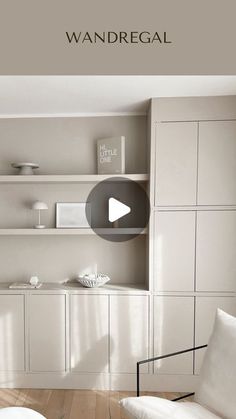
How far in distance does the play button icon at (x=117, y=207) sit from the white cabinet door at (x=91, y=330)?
60 centimetres

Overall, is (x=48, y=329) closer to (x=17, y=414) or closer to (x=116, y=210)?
(x=17, y=414)

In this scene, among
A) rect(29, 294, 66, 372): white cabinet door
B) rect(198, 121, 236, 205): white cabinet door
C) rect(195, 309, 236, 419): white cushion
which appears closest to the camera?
rect(195, 309, 236, 419): white cushion

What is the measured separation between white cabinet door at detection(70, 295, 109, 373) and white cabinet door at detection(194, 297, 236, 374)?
0.75m

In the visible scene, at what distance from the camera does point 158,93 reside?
90.9 inches

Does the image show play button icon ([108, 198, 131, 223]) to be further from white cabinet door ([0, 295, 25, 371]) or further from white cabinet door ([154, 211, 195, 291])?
white cabinet door ([0, 295, 25, 371])

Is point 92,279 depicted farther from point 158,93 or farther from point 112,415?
point 158,93

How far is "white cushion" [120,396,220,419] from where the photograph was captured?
4.79 ft

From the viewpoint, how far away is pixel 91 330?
2.48m

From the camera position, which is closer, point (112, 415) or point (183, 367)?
point (112, 415)

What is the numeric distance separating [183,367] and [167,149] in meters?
1.81

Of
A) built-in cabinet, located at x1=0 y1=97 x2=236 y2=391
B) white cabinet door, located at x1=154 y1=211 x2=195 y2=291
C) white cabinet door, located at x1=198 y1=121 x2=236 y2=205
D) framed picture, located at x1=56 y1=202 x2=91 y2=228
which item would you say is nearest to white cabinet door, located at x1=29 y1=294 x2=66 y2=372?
built-in cabinet, located at x1=0 y1=97 x2=236 y2=391

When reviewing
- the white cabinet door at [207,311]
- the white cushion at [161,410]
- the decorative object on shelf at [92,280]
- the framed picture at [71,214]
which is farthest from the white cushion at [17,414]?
the framed picture at [71,214]
